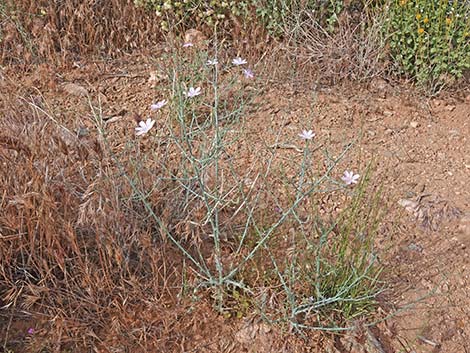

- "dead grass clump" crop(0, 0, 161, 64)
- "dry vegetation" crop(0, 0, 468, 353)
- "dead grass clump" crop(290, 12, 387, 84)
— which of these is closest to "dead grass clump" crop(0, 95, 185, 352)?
"dry vegetation" crop(0, 0, 468, 353)

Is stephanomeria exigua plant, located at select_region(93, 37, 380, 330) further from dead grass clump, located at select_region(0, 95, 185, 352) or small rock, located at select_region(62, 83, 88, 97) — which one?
small rock, located at select_region(62, 83, 88, 97)

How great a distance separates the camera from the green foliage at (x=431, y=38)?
302 centimetres

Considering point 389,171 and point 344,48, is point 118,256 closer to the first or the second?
point 389,171

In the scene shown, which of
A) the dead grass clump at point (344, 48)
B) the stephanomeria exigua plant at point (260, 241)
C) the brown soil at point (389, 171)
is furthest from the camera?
the dead grass clump at point (344, 48)

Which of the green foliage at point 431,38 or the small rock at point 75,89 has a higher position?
the green foliage at point 431,38

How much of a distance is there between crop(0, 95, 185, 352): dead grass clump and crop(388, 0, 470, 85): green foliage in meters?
1.73

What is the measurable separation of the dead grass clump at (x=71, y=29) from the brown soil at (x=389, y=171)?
0.13 m

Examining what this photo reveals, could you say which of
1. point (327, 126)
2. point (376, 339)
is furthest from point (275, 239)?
point (327, 126)

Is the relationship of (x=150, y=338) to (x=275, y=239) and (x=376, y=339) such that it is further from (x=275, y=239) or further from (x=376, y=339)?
(x=376, y=339)

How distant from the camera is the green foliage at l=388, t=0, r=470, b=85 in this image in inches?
119

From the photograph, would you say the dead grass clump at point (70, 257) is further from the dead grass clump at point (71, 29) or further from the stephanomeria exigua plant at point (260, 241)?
the dead grass clump at point (71, 29)

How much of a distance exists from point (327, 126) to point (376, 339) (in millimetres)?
1301

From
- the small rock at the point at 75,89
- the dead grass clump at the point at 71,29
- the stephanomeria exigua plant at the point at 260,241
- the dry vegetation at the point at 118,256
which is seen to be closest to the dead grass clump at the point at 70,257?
the dry vegetation at the point at 118,256

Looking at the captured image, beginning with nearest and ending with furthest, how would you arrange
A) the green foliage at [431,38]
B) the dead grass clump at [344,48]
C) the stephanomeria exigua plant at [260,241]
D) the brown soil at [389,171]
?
1. the stephanomeria exigua plant at [260,241]
2. the brown soil at [389,171]
3. the green foliage at [431,38]
4. the dead grass clump at [344,48]
